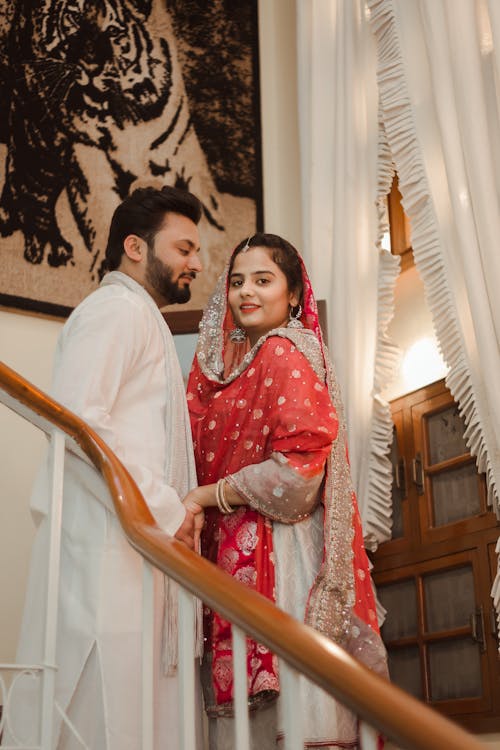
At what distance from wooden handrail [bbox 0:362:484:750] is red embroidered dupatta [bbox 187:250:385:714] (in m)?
0.48

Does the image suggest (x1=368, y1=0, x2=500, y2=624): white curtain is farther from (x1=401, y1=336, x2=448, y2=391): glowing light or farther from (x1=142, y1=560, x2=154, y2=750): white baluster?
(x1=142, y1=560, x2=154, y2=750): white baluster

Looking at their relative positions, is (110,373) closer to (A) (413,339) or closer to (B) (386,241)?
(A) (413,339)

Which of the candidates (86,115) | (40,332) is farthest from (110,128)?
(40,332)

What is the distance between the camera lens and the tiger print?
13.6 feet

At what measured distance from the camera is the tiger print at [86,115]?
4156 mm

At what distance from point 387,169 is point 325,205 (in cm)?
31

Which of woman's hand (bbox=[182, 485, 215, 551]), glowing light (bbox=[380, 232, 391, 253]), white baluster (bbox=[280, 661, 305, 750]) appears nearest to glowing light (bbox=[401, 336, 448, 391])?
glowing light (bbox=[380, 232, 391, 253])

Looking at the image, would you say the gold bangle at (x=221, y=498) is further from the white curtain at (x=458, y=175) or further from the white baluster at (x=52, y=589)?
the white curtain at (x=458, y=175)

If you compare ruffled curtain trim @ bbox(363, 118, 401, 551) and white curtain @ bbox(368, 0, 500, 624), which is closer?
white curtain @ bbox(368, 0, 500, 624)

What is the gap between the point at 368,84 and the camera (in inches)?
164

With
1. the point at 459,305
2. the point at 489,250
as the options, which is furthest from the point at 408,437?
the point at 489,250

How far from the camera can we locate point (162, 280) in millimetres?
2891

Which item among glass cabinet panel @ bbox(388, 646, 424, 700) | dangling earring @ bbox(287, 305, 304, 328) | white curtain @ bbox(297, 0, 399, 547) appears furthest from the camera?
white curtain @ bbox(297, 0, 399, 547)

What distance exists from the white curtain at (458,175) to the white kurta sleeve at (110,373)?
44.2 inches
